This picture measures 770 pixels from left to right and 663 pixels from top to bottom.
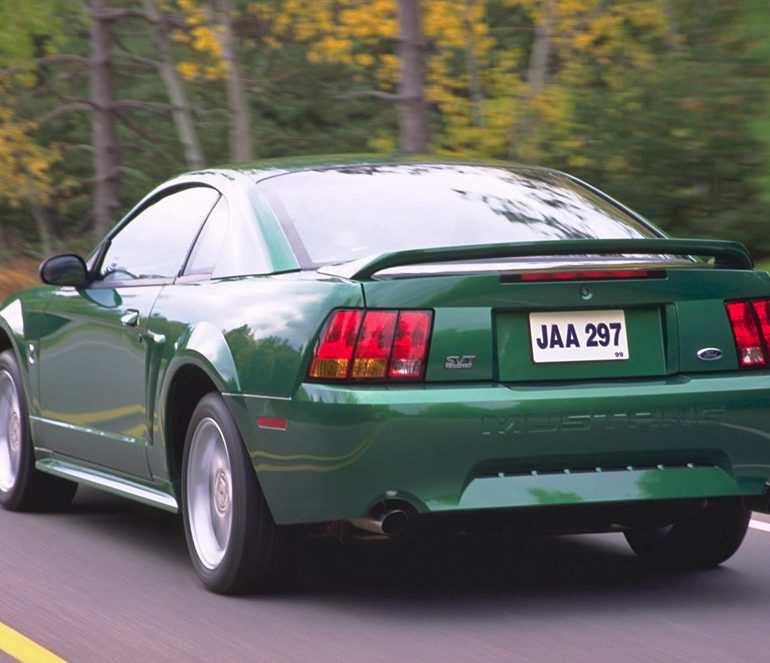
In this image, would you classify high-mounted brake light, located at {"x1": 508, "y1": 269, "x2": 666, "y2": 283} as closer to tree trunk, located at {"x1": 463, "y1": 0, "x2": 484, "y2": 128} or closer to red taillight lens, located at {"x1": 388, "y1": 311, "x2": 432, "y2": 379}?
red taillight lens, located at {"x1": 388, "y1": 311, "x2": 432, "y2": 379}

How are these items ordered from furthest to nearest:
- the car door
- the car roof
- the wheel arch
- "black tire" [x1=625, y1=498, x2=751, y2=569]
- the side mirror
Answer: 1. the side mirror
2. the car door
3. the car roof
4. "black tire" [x1=625, y1=498, x2=751, y2=569]
5. the wheel arch

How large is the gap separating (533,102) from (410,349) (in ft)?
56.9

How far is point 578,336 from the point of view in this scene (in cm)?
541

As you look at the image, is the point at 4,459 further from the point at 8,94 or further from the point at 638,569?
the point at 8,94

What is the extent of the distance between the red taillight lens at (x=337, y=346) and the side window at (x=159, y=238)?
1391mm

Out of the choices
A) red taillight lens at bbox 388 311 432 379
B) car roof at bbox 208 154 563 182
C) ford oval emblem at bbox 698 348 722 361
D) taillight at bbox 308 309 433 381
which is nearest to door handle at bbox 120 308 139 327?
car roof at bbox 208 154 563 182

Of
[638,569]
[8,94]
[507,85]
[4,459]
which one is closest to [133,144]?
[8,94]

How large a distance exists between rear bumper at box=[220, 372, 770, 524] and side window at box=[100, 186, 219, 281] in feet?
4.42

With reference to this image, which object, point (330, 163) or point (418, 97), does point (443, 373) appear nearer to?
point (330, 163)

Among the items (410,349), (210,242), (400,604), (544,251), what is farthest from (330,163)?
(400,604)

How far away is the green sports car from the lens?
17.3ft

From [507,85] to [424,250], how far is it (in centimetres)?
1868

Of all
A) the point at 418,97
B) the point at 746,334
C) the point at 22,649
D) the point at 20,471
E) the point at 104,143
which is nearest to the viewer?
the point at 22,649

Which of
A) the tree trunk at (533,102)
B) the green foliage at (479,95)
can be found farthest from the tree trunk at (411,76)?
the tree trunk at (533,102)
